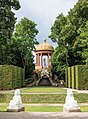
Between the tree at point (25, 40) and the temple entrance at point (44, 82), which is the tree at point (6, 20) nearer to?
the tree at point (25, 40)

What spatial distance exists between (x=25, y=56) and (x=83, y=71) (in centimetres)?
2334

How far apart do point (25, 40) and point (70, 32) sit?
10670mm

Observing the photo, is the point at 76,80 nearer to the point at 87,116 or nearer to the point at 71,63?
the point at 71,63

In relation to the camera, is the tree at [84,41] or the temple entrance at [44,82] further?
the temple entrance at [44,82]

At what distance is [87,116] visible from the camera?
35.7 feet

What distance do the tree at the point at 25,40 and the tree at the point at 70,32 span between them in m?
4.22

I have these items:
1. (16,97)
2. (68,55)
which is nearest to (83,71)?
(68,55)

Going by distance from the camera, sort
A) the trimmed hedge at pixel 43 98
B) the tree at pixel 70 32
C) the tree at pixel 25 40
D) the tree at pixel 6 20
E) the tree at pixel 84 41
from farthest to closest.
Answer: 1. the tree at pixel 25 40
2. the tree at pixel 70 32
3. the tree at pixel 84 41
4. the tree at pixel 6 20
5. the trimmed hedge at pixel 43 98

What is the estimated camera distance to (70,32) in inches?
1800

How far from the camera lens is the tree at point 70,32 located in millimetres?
44000

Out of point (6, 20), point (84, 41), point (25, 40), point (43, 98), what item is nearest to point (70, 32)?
point (84, 41)

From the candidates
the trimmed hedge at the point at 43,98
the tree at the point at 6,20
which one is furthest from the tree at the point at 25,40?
the trimmed hedge at the point at 43,98

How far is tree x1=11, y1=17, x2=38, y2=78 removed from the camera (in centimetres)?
5341

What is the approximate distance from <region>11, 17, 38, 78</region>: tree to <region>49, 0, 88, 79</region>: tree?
4.22 meters
